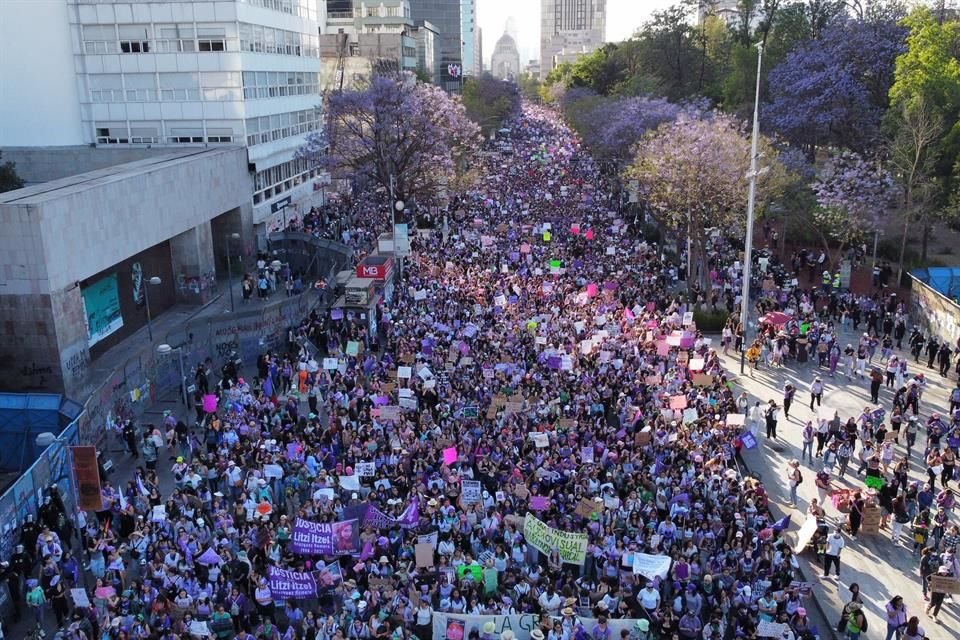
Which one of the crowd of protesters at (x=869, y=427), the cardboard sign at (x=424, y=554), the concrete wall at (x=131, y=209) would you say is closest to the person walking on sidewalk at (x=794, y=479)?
the crowd of protesters at (x=869, y=427)

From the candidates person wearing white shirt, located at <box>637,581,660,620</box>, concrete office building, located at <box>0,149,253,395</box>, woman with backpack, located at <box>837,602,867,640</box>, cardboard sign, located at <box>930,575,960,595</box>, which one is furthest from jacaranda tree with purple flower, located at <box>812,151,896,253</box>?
person wearing white shirt, located at <box>637,581,660,620</box>

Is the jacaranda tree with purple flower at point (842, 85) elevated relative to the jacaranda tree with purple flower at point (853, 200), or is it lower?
elevated

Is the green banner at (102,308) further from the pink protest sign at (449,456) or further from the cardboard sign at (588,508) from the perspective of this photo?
→ the cardboard sign at (588,508)

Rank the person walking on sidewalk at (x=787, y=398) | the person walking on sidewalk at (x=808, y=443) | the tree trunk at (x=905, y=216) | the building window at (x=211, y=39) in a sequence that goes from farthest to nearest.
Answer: the building window at (x=211, y=39) → the tree trunk at (x=905, y=216) → the person walking on sidewalk at (x=787, y=398) → the person walking on sidewalk at (x=808, y=443)

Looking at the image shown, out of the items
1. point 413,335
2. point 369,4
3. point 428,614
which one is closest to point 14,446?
point 413,335

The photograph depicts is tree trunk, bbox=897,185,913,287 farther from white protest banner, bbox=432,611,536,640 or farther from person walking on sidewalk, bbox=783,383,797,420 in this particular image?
white protest banner, bbox=432,611,536,640

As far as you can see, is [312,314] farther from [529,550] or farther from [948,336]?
[948,336]
